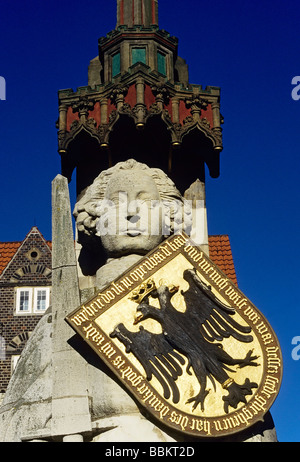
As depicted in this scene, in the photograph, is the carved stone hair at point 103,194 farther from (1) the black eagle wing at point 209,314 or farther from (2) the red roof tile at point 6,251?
(2) the red roof tile at point 6,251

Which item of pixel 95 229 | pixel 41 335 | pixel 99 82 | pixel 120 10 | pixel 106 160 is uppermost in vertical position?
pixel 120 10

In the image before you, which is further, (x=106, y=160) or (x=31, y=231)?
(x=31, y=231)

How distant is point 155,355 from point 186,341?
372mm

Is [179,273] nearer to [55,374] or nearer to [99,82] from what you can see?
[55,374]

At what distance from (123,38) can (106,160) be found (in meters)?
1.50

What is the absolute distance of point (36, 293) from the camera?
19.5m

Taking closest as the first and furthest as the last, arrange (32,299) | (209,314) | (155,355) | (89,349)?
(155,355), (89,349), (209,314), (32,299)

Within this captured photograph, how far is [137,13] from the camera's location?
1277 cm

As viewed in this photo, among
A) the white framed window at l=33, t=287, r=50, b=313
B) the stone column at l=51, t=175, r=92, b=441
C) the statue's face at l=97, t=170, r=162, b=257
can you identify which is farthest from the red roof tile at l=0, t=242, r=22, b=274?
the stone column at l=51, t=175, r=92, b=441

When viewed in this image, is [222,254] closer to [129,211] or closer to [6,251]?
[129,211]

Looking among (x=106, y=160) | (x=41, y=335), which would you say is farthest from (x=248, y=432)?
(x=106, y=160)

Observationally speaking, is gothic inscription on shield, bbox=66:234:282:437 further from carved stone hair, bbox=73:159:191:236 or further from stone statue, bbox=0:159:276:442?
carved stone hair, bbox=73:159:191:236

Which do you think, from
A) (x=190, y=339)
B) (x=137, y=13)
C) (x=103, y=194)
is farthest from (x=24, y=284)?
(x=190, y=339)
